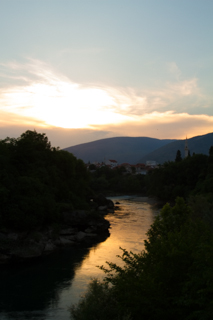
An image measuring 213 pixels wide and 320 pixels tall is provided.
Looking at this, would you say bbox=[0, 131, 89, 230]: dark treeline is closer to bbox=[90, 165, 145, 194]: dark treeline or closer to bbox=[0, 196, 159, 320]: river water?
bbox=[0, 196, 159, 320]: river water

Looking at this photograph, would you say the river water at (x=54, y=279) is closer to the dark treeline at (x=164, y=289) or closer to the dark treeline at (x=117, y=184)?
the dark treeline at (x=164, y=289)

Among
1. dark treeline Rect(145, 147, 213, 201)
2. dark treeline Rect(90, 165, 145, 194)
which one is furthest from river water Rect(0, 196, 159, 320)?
dark treeline Rect(90, 165, 145, 194)

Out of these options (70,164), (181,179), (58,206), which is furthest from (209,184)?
(58,206)

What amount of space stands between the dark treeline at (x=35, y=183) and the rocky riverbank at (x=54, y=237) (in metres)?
0.94

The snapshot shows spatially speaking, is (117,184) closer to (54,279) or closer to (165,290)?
(54,279)

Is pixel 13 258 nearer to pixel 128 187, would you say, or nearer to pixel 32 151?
pixel 32 151

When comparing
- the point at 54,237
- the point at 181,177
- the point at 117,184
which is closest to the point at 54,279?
the point at 54,237

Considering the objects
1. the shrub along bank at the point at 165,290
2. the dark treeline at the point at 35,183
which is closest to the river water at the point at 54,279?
the dark treeline at the point at 35,183

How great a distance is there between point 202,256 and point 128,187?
80427 mm

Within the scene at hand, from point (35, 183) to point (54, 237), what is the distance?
5.74 meters

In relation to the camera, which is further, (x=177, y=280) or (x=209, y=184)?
(x=209, y=184)

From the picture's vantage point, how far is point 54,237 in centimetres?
3044

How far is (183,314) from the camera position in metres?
10.1

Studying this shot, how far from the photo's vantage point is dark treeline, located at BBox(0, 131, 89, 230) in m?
28.0
